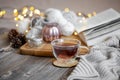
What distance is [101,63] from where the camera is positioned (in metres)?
0.81

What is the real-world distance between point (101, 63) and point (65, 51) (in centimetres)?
13

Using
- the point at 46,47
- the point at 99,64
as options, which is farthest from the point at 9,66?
the point at 99,64

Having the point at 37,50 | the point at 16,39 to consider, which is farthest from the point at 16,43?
the point at 37,50

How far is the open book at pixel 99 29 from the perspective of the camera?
3.31 ft

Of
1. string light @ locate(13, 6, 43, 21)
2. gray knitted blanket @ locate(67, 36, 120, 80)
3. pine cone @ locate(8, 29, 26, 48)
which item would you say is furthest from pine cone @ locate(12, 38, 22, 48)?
gray knitted blanket @ locate(67, 36, 120, 80)

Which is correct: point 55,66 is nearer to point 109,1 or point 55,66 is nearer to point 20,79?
point 20,79

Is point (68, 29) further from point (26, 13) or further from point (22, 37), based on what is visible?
point (26, 13)

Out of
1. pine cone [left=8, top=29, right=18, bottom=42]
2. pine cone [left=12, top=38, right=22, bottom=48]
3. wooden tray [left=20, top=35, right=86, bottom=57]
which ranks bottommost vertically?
wooden tray [left=20, top=35, right=86, bottom=57]

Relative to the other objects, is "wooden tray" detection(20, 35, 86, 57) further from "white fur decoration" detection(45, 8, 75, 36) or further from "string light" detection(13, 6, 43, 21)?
"string light" detection(13, 6, 43, 21)

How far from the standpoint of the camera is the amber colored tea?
867mm

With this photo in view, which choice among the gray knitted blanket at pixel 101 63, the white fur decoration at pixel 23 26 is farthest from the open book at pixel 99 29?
the white fur decoration at pixel 23 26

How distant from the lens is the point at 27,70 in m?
0.83

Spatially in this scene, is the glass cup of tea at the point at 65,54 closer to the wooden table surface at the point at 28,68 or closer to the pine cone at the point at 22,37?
the wooden table surface at the point at 28,68

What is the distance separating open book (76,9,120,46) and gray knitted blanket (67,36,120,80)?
0.04m
